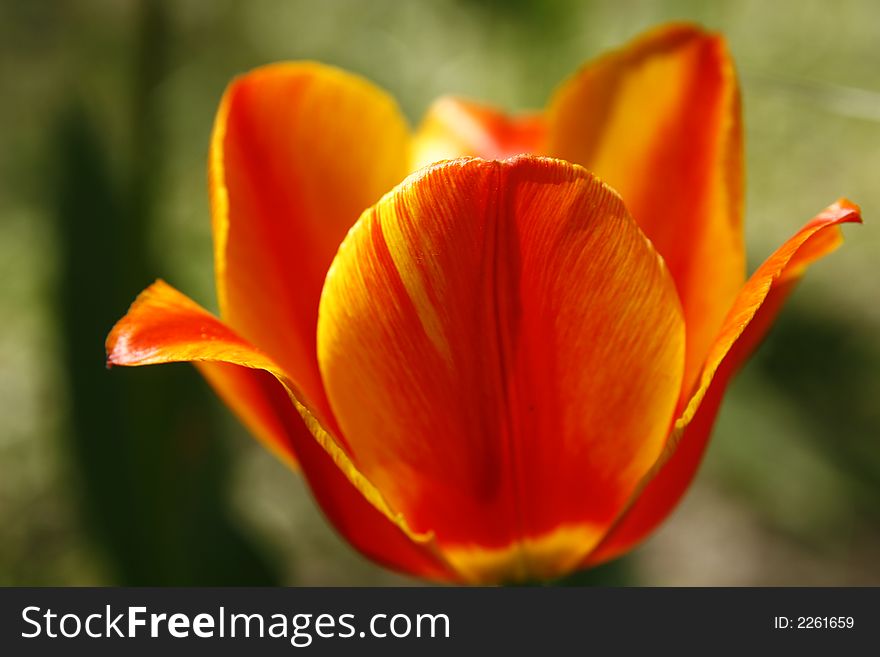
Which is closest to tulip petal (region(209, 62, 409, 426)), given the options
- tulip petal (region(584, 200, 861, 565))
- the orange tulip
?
the orange tulip

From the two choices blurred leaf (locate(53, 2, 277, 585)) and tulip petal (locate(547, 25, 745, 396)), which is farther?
blurred leaf (locate(53, 2, 277, 585))

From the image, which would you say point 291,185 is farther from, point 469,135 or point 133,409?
point 133,409

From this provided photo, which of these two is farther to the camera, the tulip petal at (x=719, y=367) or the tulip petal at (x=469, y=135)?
the tulip petal at (x=469, y=135)

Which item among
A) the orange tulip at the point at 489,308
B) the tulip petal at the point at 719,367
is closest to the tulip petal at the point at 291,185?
the orange tulip at the point at 489,308

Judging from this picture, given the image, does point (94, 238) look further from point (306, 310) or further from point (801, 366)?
point (801, 366)

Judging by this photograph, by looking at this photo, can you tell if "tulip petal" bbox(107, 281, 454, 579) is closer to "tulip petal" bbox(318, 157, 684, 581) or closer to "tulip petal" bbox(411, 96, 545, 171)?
"tulip petal" bbox(318, 157, 684, 581)

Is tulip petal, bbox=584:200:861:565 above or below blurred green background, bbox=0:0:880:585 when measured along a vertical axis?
below

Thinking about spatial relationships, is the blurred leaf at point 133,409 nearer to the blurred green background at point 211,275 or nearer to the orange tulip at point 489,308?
the blurred green background at point 211,275
